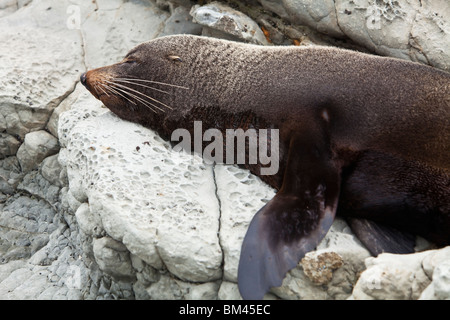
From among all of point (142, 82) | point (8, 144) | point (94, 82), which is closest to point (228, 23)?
point (142, 82)

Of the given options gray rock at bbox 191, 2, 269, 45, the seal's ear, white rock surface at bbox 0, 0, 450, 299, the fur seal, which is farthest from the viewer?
gray rock at bbox 191, 2, 269, 45

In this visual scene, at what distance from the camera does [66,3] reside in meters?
5.95

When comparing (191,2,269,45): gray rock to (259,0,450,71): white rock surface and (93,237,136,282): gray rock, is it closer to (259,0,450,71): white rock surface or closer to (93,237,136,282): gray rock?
(259,0,450,71): white rock surface

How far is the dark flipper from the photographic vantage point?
346cm

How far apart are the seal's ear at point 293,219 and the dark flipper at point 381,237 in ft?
0.98

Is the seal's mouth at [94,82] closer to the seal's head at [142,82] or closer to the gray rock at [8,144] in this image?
the seal's head at [142,82]

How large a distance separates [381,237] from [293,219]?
686 millimetres

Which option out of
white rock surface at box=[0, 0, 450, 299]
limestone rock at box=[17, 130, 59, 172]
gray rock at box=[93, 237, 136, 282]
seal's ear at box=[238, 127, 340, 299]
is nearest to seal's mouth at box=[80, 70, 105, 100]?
white rock surface at box=[0, 0, 450, 299]

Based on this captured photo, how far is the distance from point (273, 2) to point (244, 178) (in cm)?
220

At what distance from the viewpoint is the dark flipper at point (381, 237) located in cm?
346

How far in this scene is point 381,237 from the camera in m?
3.56

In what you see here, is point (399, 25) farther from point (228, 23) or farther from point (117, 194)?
point (117, 194)
